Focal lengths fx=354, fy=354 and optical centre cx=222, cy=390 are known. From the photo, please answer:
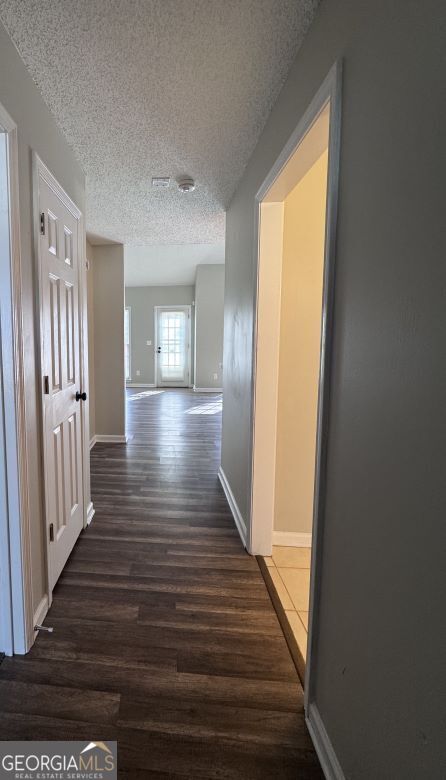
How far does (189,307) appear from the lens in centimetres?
947

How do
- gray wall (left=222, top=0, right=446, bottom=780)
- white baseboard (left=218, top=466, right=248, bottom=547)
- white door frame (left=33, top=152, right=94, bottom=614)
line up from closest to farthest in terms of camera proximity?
gray wall (left=222, top=0, right=446, bottom=780), white door frame (left=33, top=152, right=94, bottom=614), white baseboard (left=218, top=466, right=248, bottom=547)

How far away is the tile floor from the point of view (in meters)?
1.68

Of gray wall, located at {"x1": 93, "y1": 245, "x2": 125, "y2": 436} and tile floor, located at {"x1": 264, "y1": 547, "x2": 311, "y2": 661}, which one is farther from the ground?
gray wall, located at {"x1": 93, "y1": 245, "x2": 125, "y2": 436}

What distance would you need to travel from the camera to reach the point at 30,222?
4.87 ft

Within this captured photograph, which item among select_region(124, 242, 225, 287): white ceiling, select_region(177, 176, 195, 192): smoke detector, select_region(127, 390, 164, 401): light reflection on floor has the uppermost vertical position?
select_region(124, 242, 225, 287): white ceiling

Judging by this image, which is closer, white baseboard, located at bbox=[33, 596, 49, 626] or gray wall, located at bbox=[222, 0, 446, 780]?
gray wall, located at bbox=[222, 0, 446, 780]

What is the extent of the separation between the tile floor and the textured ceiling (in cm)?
244

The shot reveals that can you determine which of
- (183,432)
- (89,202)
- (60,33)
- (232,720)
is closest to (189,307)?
(183,432)

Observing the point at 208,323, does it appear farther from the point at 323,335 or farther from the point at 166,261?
the point at 323,335

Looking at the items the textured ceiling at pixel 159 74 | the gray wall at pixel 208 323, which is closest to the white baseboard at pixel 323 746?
the textured ceiling at pixel 159 74

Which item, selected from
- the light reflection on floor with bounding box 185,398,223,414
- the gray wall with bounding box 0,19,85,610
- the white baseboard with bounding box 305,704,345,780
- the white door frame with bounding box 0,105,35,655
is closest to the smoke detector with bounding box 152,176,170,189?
the gray wall with bounding box 0,19,85,610

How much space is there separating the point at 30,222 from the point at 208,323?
23.0ft

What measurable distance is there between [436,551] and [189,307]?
927cm

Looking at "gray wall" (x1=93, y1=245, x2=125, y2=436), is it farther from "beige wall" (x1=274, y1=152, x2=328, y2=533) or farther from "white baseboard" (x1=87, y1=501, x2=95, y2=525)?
"beige wall" (x1=274, y1=152, x2=328, y2=533)
